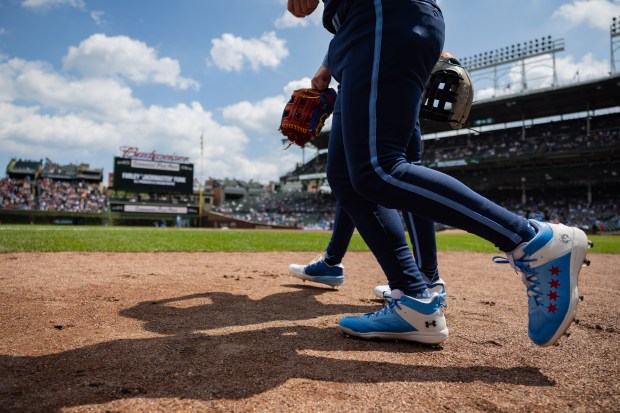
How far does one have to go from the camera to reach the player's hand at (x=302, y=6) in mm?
1771

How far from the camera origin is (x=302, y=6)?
5.86 feet

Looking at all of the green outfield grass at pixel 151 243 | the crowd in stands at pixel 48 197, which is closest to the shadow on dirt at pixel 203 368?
the green outfield grass at pixel 151 243

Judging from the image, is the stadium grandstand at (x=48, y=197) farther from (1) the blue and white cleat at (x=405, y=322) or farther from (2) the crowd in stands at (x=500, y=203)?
(1) the blue and white cleat at (x=405, y=322)

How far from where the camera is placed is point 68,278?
280 cm

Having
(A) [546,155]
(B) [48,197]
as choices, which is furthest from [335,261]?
(B) [48,197]

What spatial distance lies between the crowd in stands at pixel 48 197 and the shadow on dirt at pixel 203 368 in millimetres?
38866

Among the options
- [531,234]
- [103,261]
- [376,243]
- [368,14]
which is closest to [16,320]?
[376,243]

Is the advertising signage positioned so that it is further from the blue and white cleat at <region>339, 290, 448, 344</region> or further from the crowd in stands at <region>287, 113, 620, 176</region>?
the blue and white cleat at <region>339, 290, 448, 344</region>

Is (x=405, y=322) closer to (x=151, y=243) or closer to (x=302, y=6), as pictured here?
(x=302, y=6)

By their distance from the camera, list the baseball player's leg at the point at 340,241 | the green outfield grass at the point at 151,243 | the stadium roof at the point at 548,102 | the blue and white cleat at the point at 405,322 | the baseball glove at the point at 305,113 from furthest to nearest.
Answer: the stadium roof at the point at 548,102
the green outfield grass at the point at 151,243
the baseball player's leg at the point at 340,241
the baseball glove at the point at 305,113
the blue and white cleat at the point at 405,322

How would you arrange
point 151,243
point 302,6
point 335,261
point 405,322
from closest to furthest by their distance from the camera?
point 405,322 → point 302,6 → point 335,261 → point 151,243

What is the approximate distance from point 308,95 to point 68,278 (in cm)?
219

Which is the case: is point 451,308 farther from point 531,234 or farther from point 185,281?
point 185,281

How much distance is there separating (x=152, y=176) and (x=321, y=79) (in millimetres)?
34417
